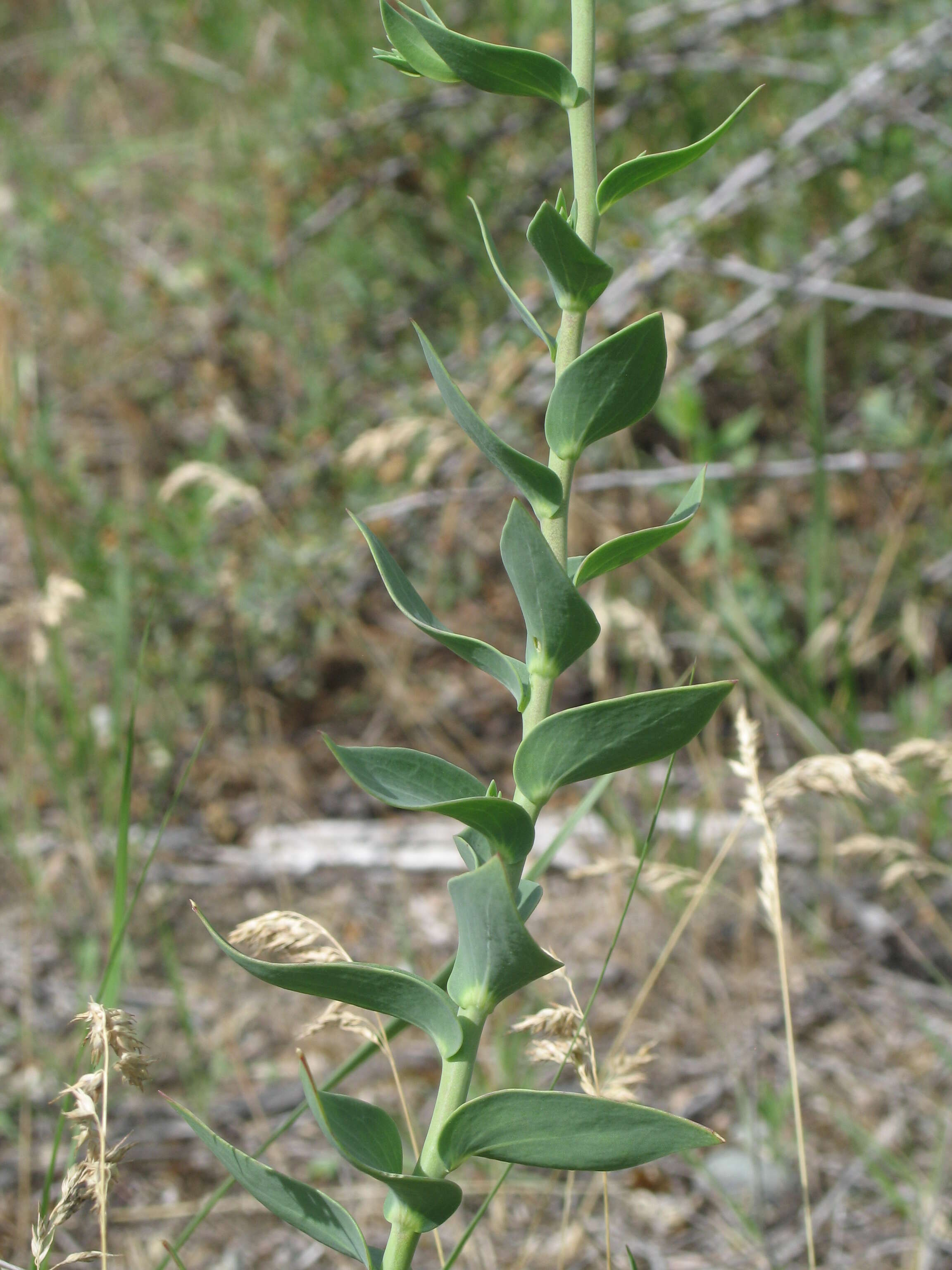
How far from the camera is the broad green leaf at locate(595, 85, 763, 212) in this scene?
26.7 inches

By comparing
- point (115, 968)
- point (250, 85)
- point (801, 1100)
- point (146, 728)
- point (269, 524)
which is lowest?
point (801, 1100)

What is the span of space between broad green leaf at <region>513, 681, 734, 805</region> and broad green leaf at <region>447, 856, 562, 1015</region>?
0.08 meters

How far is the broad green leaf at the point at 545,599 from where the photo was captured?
2.13 ft

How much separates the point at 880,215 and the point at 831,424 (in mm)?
664

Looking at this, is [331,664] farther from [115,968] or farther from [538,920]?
[115,968]

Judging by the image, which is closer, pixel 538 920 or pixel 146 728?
pixel 538 920

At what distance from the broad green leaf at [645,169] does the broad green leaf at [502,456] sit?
0.54 ft

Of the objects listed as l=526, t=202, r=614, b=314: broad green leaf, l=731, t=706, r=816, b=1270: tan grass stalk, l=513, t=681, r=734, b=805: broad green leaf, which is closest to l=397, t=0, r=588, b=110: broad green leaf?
l=526, t=202, r=614, b=314: broad green leaf

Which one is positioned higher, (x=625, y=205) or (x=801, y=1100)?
(x=625, y=205)

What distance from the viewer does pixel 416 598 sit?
0.80m

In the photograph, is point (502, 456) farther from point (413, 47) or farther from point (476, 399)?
point (476, 399)

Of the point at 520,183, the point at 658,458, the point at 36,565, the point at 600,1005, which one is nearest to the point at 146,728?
the point at 36,565

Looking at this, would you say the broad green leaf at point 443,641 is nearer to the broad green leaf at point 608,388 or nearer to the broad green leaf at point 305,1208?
the broad green leaf at point 608,388

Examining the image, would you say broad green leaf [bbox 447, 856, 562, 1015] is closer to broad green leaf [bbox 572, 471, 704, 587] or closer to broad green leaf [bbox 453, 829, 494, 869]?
broad green leaf [bbox 453, 829, 494, 869]
